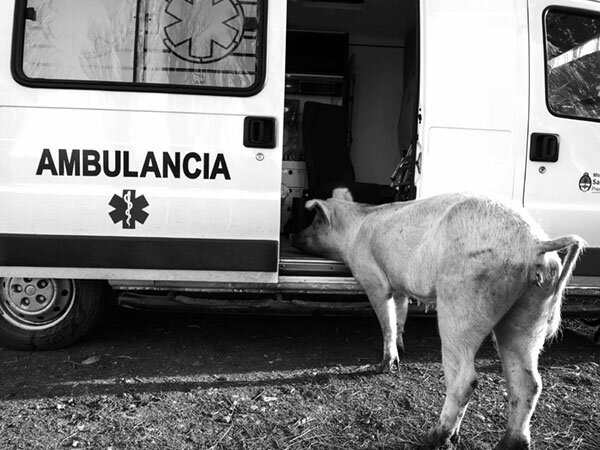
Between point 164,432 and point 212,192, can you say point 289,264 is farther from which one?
point 164,432

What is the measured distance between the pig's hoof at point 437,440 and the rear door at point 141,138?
1519mm

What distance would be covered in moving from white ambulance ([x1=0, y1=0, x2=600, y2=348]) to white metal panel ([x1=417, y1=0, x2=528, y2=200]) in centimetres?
1

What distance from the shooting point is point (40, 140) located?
3.56 metres

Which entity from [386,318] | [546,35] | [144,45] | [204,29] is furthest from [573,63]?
[144,45]

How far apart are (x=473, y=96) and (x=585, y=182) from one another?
1088 mm

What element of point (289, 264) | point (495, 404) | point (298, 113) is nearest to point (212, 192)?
point (289, 264)

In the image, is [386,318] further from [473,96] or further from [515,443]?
[473,96]

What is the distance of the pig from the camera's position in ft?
8.55

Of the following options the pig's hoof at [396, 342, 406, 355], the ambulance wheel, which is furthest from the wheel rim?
the pig's hoof at [396, 342, 406, 355]

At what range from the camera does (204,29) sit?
370cm

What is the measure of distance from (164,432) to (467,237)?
1931 millimetres

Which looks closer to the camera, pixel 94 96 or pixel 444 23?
pixel 94 96

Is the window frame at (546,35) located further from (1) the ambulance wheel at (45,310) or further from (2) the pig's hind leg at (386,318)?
(1) the ambulance wheel at (45,310)

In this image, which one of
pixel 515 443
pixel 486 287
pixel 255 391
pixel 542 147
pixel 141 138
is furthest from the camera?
pixel 542 147
